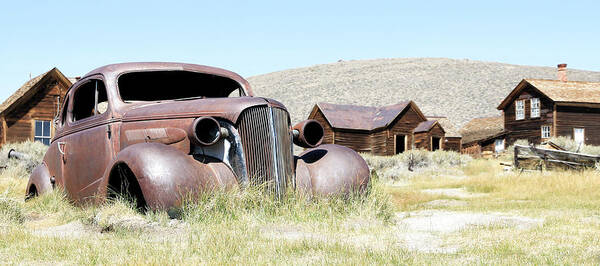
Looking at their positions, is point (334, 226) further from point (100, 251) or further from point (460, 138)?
point (460, 138)

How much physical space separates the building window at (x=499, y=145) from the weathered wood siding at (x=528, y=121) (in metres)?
0.60

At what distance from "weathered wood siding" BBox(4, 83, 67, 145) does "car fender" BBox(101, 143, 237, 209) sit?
66.7 ft

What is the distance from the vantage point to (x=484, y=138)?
4134 cm

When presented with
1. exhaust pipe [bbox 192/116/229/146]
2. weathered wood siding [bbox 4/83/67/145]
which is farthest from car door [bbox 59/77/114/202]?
weathered wood siding [bbox 4/83/67/145]

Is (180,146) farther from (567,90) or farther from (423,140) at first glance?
(567,90)

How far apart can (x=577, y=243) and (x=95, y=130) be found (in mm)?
5030

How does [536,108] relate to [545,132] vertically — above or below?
above

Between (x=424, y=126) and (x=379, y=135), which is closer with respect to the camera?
(x=379, y=135)

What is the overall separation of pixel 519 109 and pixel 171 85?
116 ft

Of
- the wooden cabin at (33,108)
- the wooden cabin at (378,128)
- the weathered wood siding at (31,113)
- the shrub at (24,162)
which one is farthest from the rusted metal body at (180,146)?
the wooden cabin at (378,128)

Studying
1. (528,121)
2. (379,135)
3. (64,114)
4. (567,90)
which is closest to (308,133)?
(64,114)

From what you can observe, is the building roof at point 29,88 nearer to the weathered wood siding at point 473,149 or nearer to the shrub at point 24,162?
the shrub at point 24,162

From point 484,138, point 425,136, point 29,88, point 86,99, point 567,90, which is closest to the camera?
point 86,99

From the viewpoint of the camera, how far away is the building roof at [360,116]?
3200 cm
